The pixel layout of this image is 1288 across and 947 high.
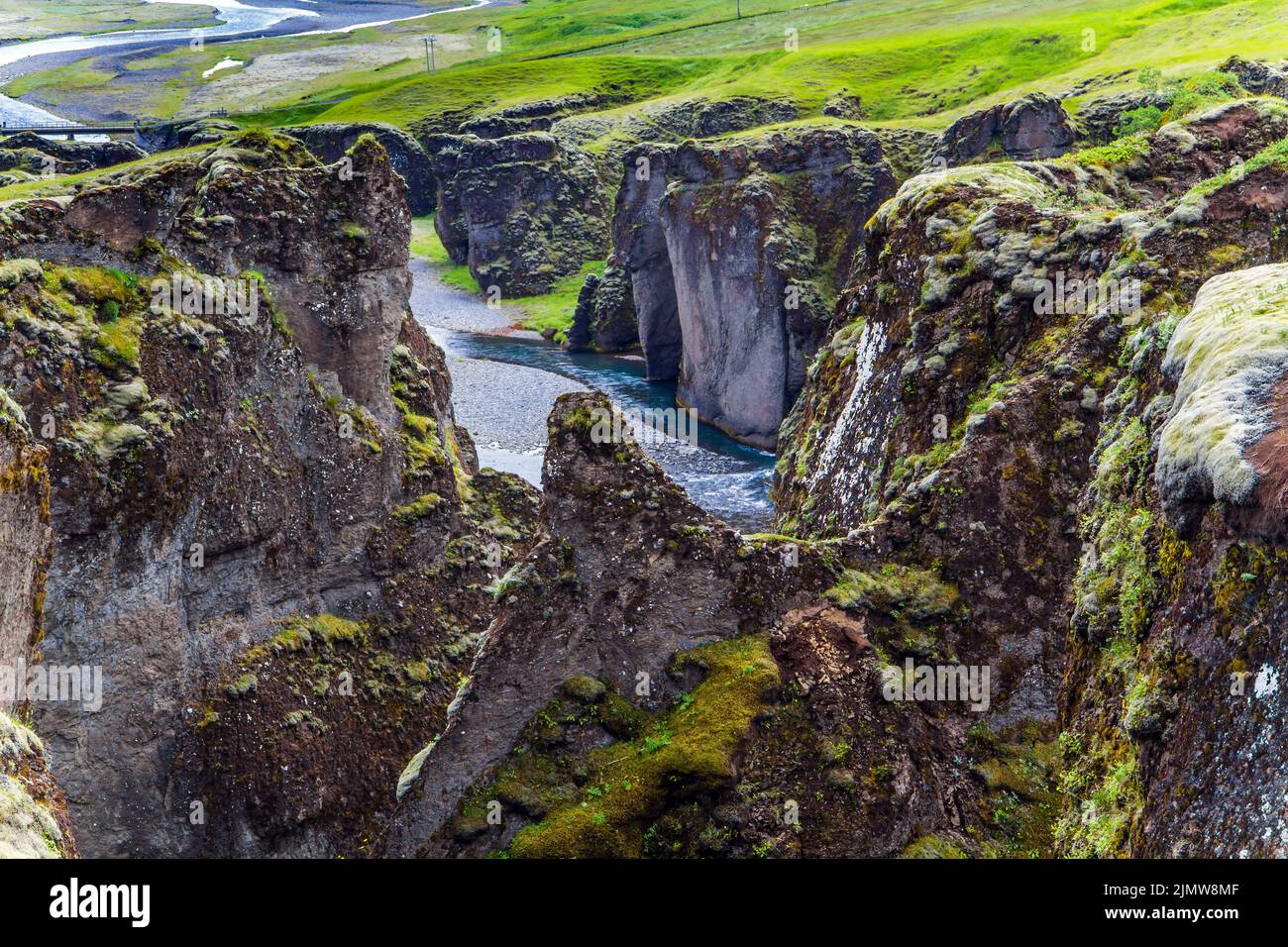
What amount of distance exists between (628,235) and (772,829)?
282 feet

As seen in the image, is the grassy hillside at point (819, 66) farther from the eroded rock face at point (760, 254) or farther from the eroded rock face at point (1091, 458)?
the eroded rock face at point (1091, 458)

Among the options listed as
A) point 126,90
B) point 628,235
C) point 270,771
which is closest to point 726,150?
point 628,235

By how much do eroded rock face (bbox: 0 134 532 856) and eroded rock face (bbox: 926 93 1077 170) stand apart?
5336cm

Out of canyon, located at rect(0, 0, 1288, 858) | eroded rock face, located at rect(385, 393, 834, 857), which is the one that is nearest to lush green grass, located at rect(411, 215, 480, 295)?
canyon, located at rect(0, 0, 1288, 858)

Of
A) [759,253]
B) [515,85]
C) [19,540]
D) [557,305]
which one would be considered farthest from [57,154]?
[515,85]

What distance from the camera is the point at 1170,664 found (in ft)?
46.1

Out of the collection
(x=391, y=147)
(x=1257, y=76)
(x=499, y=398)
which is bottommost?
(x=499, y=398)

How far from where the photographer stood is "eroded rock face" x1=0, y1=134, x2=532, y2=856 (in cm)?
2908

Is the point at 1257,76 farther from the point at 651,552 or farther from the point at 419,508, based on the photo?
the point at 651,552

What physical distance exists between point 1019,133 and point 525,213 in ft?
211

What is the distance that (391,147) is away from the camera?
15525 centimetres

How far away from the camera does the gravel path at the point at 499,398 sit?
250ft

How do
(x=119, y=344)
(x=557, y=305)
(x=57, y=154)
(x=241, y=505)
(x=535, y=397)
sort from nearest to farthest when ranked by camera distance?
(x=119, y=344) < (x=241, y=505) < (x=57, y=154) < (x=535, y=397) < (x=557, y=305)
